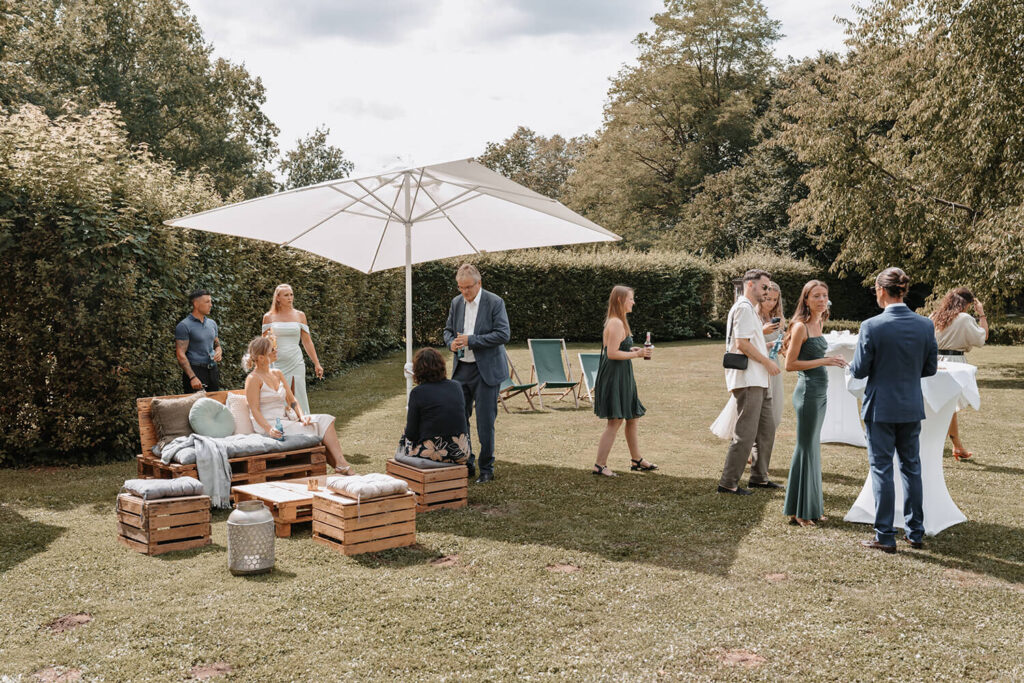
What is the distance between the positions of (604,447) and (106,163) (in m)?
6.53

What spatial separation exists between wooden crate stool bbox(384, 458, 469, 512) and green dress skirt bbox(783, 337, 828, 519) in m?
2.50

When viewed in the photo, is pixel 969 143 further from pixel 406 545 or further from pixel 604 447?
pixel 406 545

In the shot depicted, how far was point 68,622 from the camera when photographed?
4117 millimetres

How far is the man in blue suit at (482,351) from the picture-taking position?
7273 millimetres

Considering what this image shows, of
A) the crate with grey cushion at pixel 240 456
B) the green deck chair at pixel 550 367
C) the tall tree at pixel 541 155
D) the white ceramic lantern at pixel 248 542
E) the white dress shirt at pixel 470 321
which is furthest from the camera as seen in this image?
the tall tree at pixel 541 155

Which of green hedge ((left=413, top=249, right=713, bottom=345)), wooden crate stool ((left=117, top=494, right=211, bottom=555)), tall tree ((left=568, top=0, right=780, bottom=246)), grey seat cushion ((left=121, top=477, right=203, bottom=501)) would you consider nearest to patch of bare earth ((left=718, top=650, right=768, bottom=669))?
wooden crate stool ((left=117, top=494, right=211, bottom=555))

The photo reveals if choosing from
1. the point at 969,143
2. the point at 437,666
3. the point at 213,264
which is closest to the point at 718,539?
the point at 437,666

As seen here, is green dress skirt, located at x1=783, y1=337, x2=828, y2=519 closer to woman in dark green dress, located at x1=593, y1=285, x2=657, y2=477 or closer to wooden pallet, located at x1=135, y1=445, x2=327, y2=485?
woman in dark green dress, located at x1=593, y1=285, x2=657, y2=477

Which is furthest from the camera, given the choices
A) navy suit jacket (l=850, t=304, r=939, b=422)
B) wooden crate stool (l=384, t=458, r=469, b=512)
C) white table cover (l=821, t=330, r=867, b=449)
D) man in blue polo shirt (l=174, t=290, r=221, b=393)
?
white table cover (l=821, t=330, r=867, b=449)

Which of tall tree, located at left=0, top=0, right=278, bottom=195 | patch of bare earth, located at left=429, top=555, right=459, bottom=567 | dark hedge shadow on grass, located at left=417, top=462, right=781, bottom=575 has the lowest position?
patch of bare earth, located at left=429, top=555, right=459, bottom=567

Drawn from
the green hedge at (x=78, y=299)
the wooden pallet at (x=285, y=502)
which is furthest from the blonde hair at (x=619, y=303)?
the green hedge at (x=78, y=299)

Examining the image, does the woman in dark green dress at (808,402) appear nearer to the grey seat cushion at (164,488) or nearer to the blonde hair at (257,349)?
the grey seat cushion at (164,488)

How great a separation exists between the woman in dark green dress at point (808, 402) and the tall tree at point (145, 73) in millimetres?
29141

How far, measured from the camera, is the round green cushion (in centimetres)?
700
